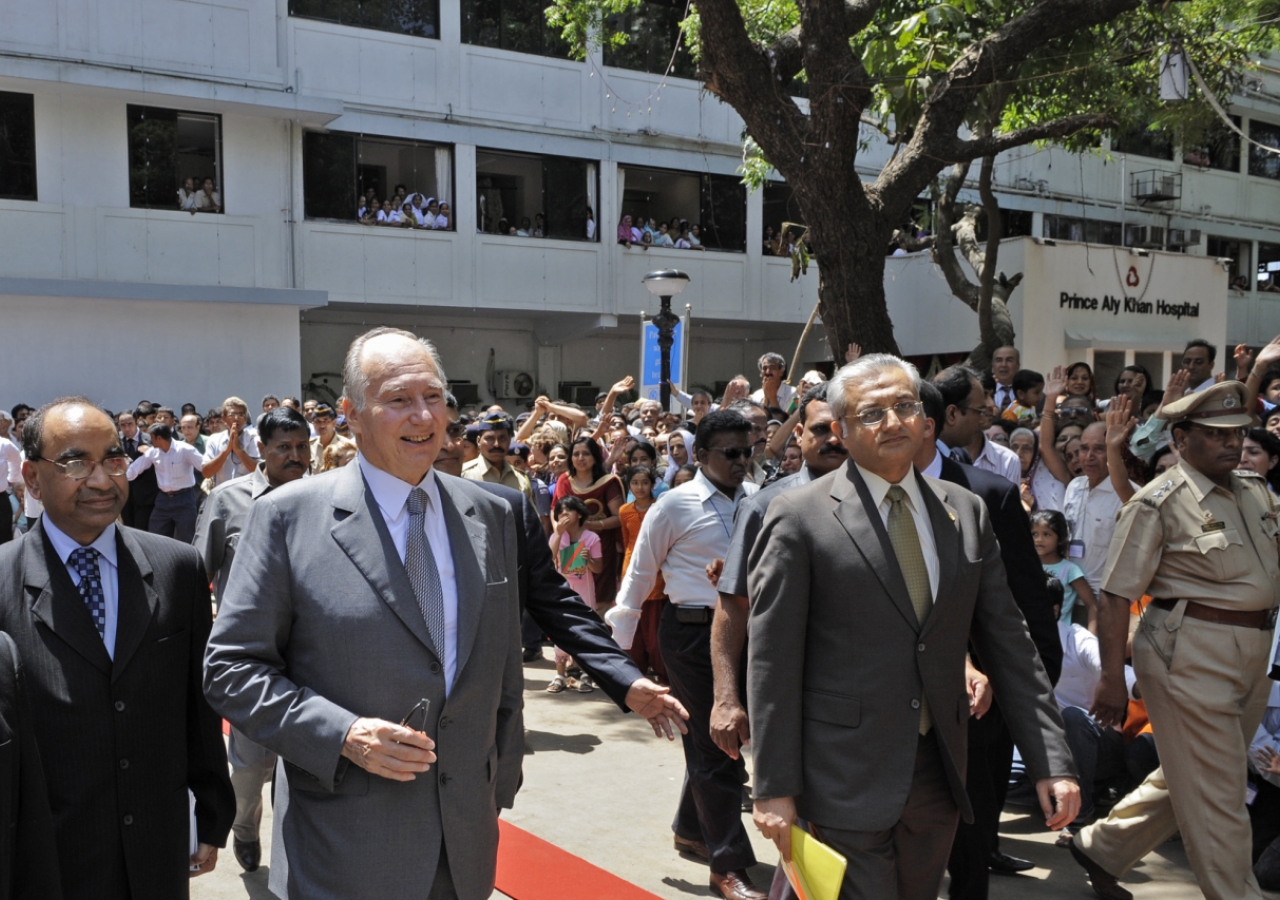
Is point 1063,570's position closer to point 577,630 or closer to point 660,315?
point 577,630

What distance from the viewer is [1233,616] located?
4582 mm

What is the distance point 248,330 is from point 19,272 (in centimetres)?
347

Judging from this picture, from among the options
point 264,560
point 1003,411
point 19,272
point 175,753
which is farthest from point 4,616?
point 19,272

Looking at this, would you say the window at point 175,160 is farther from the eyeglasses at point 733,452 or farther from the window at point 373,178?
the eyeglasses at point 733,452

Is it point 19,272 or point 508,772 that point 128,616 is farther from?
point 19,272

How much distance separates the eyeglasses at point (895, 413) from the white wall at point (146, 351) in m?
17.5

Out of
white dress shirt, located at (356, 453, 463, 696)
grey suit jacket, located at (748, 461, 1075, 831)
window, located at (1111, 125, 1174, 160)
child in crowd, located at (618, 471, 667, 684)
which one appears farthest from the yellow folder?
window, located at (1111, 125, 1174, 160)

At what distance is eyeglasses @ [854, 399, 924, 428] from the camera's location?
11.0 ft

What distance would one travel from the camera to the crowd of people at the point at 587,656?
9.05 feet

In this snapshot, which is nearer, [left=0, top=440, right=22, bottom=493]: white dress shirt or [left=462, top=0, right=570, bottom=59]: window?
[left=0, top=440, right=22, bottom=493]: white dress shirt

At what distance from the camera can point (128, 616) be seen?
3.27m

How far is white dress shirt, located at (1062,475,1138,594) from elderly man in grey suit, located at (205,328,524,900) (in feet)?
16.1

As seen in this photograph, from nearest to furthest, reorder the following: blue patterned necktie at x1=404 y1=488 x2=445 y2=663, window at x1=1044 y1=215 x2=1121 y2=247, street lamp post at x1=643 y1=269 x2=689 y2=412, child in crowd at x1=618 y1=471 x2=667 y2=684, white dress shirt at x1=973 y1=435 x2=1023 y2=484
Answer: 1. blue patterned necktie at x1=404 y1=488 x2=445 y2=663
2. white dress shirt at x1=973 y1=435 x2=1023 y2=484
3. child in crowd at x1=618 y1=471 x2=667 y2=684
4. street lamp post at x1=643 y1=269 x2=689 y2=412
5. window at x1=1044 y1=215 x2=1121 y2=247

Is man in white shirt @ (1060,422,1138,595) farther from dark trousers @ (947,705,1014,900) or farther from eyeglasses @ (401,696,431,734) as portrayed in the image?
eyeglasses @ (401,696,431,734)
